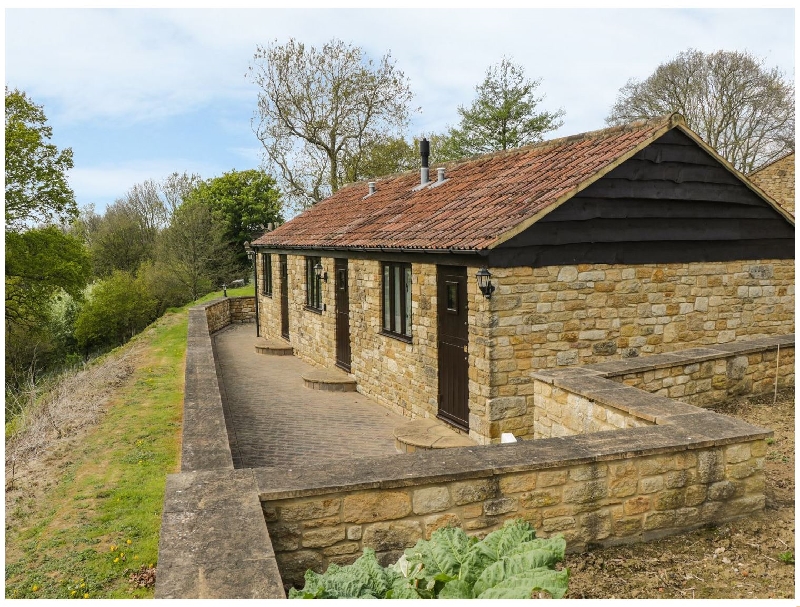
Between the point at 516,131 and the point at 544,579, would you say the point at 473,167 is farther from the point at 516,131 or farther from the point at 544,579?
the point at 516,131

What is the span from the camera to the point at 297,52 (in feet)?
103

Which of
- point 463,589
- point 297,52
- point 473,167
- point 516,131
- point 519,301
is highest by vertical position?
point 297,52

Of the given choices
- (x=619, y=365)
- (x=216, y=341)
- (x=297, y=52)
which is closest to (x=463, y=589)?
(x=619, y=365)

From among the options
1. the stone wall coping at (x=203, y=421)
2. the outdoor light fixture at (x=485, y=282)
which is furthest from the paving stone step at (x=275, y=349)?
the outdoor light fixture at (x=485, y=282)

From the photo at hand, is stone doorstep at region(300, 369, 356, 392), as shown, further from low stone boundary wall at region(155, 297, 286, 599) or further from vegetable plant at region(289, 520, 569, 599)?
vegetable plant at region(289, 520, 569, 599)

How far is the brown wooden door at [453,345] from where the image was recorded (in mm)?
9180

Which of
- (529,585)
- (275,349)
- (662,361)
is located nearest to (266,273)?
(275,349)

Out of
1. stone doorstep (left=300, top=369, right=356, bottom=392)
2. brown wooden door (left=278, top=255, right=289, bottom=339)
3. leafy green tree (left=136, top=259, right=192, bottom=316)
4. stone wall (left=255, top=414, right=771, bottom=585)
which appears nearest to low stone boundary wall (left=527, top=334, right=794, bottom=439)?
stone wall (left=255, top=414, right=771, bottom=585)

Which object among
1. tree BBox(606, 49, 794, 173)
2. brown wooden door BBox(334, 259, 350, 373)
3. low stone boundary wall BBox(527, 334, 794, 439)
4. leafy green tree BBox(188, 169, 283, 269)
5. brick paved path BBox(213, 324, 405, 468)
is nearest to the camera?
low stone boundary wall BBox(527, 334, 794, 439)

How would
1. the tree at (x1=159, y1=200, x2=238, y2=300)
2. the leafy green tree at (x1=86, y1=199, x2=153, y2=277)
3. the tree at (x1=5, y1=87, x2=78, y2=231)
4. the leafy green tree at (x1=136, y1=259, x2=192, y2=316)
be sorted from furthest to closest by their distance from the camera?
the leafy green tree at (x1=86, y1=199, x2=153, y2=277) < the tree at (x1=159, y1=200, x2=238, y2=300) < the leafy green tree at (x1=136, y1=259, x2=192, y2=316) < the tree at (x1=5, y1=87, x2=78, y2=231)

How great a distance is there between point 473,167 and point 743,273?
543cm

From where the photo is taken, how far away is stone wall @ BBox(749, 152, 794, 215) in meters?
21.7

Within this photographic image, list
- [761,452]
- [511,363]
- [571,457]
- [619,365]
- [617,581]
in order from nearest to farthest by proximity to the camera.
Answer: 1. [617,581]
2. [571,457]
3. [761,452]
4. [619,365]
5. [511,363]

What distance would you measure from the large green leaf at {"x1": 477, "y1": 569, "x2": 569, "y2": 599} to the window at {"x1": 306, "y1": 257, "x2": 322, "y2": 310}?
13.0 metres
